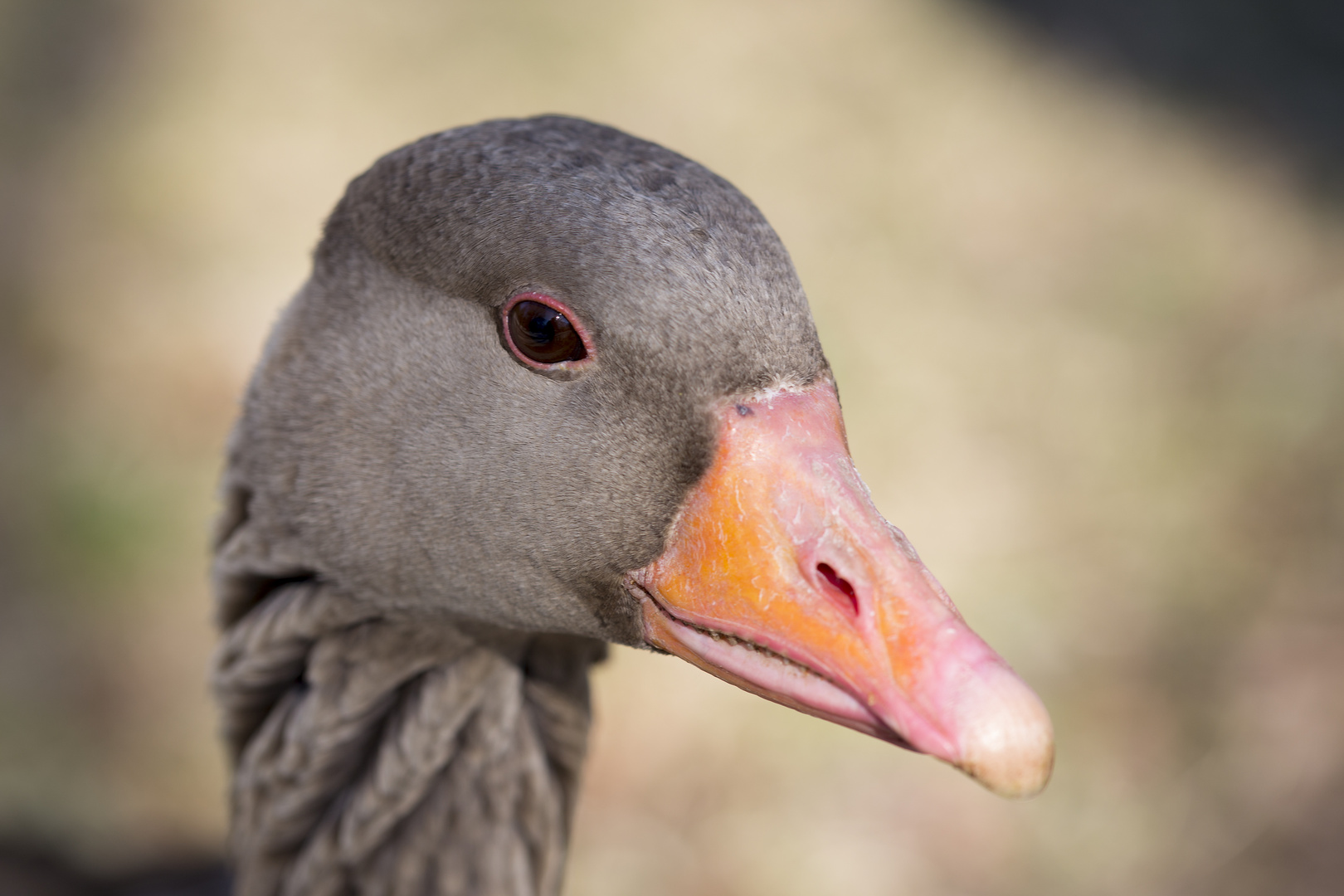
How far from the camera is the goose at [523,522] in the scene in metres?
1.57

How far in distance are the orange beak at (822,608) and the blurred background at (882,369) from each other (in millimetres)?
2801

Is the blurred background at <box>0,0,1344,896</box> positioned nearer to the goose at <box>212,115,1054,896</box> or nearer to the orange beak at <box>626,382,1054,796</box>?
the goose at <box>212,115,1054,896</box>

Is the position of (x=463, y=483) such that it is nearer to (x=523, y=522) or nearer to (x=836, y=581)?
(x=523, y=522)

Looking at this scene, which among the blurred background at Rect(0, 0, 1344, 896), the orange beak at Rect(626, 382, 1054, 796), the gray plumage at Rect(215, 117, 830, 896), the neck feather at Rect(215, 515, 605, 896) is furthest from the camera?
the blurred background at Rect(0, 0, 1344, 896)

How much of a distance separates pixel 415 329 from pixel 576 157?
0.42m

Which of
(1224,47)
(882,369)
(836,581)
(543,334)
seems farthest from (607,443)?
(1224,47)

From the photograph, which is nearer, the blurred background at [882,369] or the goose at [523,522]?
the goose at [523,522]

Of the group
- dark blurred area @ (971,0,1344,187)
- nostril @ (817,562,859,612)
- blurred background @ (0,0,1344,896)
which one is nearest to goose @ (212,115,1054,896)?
nostril @ (817,562,859,612)

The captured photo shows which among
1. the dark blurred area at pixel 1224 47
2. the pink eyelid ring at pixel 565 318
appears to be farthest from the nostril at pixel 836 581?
the dark blurred area at pixel 1224 47

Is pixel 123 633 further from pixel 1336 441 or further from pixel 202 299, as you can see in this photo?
pixel 1336 441

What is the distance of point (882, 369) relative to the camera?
5.72 metres

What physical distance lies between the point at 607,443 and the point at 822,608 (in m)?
0.44

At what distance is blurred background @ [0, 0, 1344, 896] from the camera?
430 cm

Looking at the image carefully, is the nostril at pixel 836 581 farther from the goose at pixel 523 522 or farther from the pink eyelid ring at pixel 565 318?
the pink eyelid ring at pixel 565 318
